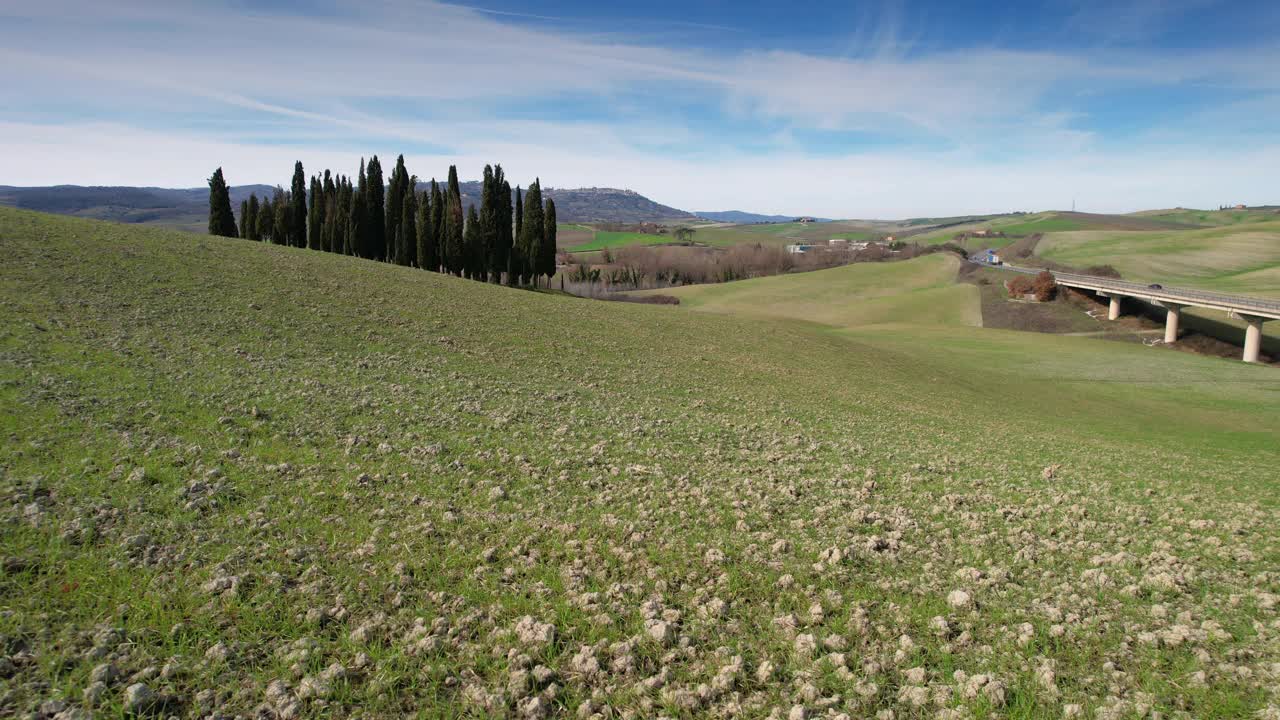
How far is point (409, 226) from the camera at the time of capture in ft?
233

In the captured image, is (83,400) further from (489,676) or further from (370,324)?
(370,324)

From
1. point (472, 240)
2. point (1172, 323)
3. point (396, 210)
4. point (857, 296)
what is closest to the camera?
point (1172, 323)

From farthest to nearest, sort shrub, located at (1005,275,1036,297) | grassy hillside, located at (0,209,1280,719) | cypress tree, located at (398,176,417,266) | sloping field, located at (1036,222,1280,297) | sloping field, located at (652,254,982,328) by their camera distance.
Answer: sloping field, located at (1036,222,1280,297) → shrub, located at (1005,275,1036,297) → sloping field, located at (652,254,982,328) → cypress tree, located at (398,176,417,266) → grassy hillside, located at (0,209,1280,719)

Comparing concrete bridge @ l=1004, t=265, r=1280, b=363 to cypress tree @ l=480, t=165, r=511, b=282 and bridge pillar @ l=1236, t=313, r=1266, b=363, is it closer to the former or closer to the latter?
bridge pillar @ l=1236, t=313, r=1266, b=363

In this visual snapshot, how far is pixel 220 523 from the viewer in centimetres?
853

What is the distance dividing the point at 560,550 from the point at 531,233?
2775 inches

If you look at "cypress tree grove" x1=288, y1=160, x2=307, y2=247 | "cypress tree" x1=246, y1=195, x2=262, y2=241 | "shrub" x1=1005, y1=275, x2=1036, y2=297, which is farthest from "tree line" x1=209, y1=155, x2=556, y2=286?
"shrub" x1=1005, y1=275, x2=1036, y2=297

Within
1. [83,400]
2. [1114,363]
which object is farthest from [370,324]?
[1114,363]

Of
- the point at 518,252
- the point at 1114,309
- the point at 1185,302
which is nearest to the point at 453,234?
the point at 518,252

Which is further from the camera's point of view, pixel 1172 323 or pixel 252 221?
pixel 252 221

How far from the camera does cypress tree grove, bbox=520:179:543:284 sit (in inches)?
2955

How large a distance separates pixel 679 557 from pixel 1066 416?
2726 centimetres

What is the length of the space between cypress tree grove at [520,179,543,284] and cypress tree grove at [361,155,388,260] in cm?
1573

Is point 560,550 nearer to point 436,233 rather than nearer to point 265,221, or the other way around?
point 436,233
